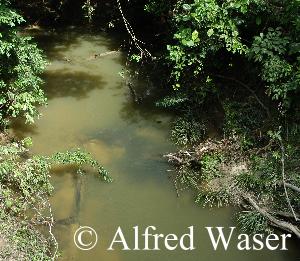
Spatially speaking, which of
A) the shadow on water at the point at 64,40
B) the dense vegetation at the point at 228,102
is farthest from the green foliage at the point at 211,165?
the shadow on water at the point at 64,40

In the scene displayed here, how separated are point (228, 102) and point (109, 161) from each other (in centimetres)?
222

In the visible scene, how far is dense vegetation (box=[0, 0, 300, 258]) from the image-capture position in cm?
663

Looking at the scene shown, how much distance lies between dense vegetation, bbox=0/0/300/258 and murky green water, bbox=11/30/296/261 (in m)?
0.30

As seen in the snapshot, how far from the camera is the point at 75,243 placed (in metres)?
6.24

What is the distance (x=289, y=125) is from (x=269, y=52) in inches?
46.9

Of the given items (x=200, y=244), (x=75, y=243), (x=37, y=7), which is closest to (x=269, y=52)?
(x=200, y=244)

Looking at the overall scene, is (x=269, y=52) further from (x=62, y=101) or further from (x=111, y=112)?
(x=62, y=101)

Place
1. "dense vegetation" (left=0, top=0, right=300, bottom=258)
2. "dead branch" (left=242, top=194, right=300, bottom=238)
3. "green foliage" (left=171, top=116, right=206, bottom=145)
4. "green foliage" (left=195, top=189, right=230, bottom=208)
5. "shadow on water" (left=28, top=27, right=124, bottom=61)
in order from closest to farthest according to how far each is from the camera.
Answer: "dead branch" (left=242, top=194, right=300, bottom=238) < "dense vegetation" (left=0, top=0, right=300, bottom=258) < "green foliage" (left=195, top=189, right=230, bottom=208) < "green foliage" (left=171, top=116, right=206, bottom=145) < "shadow on water" (left=28, top=27, right=124, bottom=61)

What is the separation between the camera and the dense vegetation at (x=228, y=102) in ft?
21.8

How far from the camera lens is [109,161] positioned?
7.64 m

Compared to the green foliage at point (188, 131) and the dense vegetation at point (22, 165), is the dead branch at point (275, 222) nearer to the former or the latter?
the green foliage at point (188, 131)

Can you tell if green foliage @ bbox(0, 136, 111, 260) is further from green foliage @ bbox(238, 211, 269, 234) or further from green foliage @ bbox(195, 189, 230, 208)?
green foliage @ bbox(238, 211, 269, 234)

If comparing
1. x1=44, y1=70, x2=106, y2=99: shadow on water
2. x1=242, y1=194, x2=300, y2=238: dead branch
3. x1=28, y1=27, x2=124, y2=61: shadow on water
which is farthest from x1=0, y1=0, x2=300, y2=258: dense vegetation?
x1=28, y1=27, x2=124, y2=61: shadow on water

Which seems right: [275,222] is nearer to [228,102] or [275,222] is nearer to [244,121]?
[244,121]
